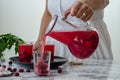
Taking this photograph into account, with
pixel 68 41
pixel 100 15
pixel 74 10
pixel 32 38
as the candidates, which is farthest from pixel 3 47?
pixel 32 38

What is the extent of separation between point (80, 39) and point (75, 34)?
3 cm

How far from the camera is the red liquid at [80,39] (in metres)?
1.04

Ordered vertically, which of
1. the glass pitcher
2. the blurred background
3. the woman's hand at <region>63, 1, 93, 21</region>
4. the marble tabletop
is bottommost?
the marble tabletop

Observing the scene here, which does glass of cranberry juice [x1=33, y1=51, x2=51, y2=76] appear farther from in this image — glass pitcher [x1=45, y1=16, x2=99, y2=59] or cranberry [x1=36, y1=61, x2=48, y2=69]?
glass pitcher [x1=45, y1=16, x2=99, y2=59]

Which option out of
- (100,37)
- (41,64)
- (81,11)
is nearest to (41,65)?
(41,64)

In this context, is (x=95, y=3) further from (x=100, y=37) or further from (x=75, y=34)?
(x=100, y=37)

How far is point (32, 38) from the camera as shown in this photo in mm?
2816

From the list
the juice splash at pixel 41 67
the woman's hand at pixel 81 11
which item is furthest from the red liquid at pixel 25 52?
the woman's hand at pixel 81 11

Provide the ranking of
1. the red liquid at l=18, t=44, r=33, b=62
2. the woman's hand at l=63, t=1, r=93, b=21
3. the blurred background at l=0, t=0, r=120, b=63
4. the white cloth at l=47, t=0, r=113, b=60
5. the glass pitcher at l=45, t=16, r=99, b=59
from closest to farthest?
the woman's hand at l=63, t=1, r=93, b=21, the glass pitcher at l=45, t=16, r=99, b=59, the red liquid at l=18, t=44, r=33, b=62, the white cloth at l=47, t=0, r=113, b=60, the blurred background at l=0, t=0, r=120, b=63

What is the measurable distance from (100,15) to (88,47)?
86 cm

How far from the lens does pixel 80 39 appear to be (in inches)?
41.6

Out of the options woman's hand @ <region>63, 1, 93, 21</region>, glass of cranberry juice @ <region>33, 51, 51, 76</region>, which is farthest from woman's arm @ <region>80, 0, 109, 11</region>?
glass of cranberry juice @ <region>33, 51, 51, 76</region>

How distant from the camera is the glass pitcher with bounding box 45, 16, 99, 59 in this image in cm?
103

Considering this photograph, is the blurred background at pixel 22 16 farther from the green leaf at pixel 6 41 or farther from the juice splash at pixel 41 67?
the juice splash at pixel 41 67
